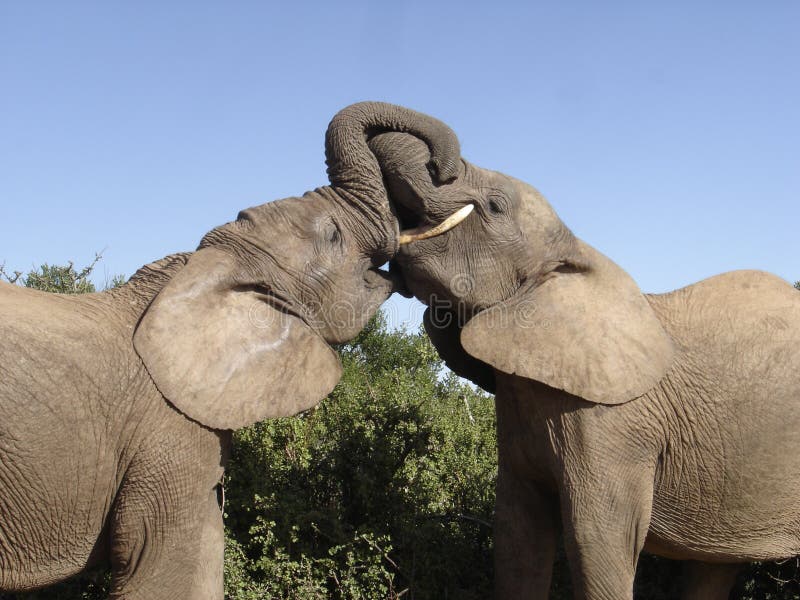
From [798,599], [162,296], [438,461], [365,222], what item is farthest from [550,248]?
[798,599]

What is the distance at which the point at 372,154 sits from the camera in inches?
156

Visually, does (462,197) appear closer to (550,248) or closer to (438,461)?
(550,248)

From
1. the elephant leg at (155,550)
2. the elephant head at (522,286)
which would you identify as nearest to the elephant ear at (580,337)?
the elephant head at (522,286)

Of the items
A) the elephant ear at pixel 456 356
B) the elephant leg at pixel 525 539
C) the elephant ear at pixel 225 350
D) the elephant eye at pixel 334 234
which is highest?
the elephant eye at pixel 334 234

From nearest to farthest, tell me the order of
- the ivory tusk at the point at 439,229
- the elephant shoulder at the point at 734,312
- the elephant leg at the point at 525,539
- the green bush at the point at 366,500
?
1. the ivory tusk at the point at 439,229
2. the elephant shoulder at the point at 734,312
3. the elephant leg at the point at 525,539
4. the green bush at the point at 366,500

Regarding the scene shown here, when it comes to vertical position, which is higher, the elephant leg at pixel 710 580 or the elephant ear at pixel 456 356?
the elephant ear at pixel 456 356

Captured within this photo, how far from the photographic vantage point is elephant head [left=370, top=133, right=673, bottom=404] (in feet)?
12.8

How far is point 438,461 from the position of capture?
5.63 m

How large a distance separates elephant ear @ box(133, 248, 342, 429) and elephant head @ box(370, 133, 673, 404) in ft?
2.18

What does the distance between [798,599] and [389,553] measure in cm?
232

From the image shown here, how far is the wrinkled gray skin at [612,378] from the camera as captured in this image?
3.85 m

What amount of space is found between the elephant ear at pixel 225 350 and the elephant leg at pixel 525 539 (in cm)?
118

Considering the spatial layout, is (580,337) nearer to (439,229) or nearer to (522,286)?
(522,286)

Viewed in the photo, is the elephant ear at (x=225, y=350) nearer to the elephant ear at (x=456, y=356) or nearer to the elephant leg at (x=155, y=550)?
the elephant leg at (x=155, y=550)
